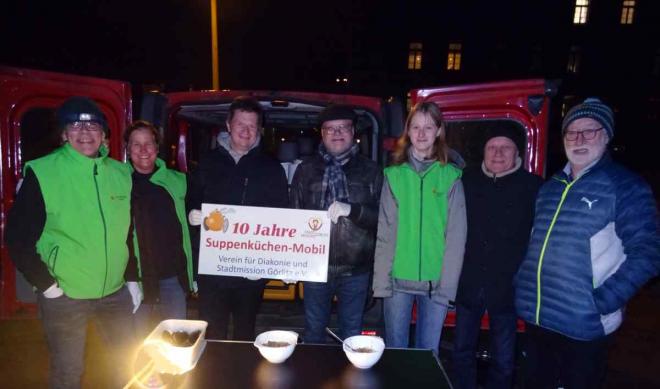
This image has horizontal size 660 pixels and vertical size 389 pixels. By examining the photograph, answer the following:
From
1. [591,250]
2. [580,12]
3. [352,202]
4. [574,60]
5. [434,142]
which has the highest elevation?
[580,12]

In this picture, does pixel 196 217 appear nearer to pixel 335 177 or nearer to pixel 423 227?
pixel 335 177

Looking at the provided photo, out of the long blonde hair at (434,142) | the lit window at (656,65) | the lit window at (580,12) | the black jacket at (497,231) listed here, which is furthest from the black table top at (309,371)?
the lit window at (656,65)

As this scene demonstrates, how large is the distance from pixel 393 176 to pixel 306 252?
855 millimetres

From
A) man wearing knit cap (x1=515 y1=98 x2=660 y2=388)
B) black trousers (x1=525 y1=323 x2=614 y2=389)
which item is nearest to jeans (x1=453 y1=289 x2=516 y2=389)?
black trousers (x1=525 y1=323 x2=614 y2=389)

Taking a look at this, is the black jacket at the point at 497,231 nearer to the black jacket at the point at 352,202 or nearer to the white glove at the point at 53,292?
the black jacket at the point at 352,202

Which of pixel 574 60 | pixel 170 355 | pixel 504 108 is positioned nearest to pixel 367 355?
pixel 170 355

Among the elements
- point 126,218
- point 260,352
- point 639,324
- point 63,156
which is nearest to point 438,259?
point 260,352

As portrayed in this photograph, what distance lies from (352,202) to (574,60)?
1163 inches

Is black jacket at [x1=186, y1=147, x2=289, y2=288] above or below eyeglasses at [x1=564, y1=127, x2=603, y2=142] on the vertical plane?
below

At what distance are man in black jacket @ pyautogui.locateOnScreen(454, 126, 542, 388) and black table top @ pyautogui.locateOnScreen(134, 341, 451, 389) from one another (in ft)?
3.25

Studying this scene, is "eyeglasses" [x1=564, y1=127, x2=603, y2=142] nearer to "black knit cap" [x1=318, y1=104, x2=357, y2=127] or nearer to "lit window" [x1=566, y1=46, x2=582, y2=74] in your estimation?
"black knit cap" [x1=318, y1=104, x2=357, y2=127]

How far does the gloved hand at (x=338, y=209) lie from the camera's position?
111 inches

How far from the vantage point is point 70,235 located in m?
2.40

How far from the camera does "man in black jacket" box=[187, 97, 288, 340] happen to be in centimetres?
294
